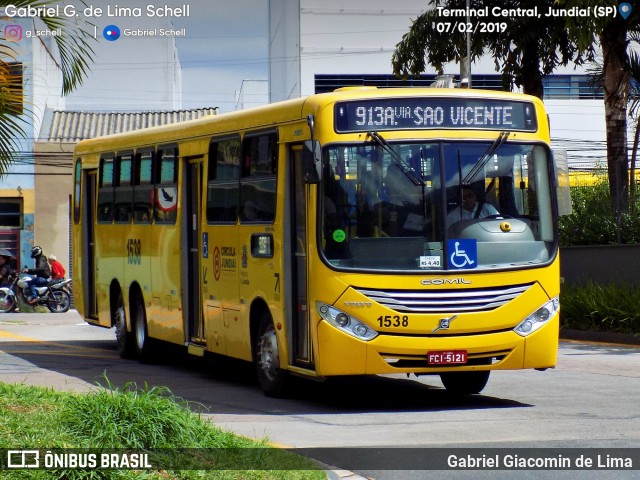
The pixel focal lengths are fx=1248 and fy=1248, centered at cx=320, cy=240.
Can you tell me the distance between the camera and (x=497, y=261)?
12180 mm

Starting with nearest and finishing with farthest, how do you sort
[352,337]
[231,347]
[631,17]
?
[352,337] → [231,347] → [631,17]

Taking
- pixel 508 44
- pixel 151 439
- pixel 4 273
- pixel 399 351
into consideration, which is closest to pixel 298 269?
pixel 399 351

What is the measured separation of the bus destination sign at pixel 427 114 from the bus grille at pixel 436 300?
163 centimetres

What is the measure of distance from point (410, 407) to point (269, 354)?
1.71 meters

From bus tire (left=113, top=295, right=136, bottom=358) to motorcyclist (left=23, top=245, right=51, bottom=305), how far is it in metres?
15.3

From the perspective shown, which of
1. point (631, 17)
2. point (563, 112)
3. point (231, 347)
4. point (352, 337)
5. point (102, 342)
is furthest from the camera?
point (563, 112)

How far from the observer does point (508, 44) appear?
2748 cm

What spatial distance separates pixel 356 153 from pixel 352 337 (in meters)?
1.80

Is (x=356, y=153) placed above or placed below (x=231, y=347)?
above

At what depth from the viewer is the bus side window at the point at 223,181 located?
14.3m

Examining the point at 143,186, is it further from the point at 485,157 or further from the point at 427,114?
the point at 485,157

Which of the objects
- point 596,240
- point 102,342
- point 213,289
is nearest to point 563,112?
point 596,240

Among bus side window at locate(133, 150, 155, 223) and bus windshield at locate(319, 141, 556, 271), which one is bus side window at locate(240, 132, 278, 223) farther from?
bus side window at locate(133, 150, 155, 223)

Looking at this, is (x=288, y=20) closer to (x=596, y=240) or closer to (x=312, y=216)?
(x=596, y=240)
